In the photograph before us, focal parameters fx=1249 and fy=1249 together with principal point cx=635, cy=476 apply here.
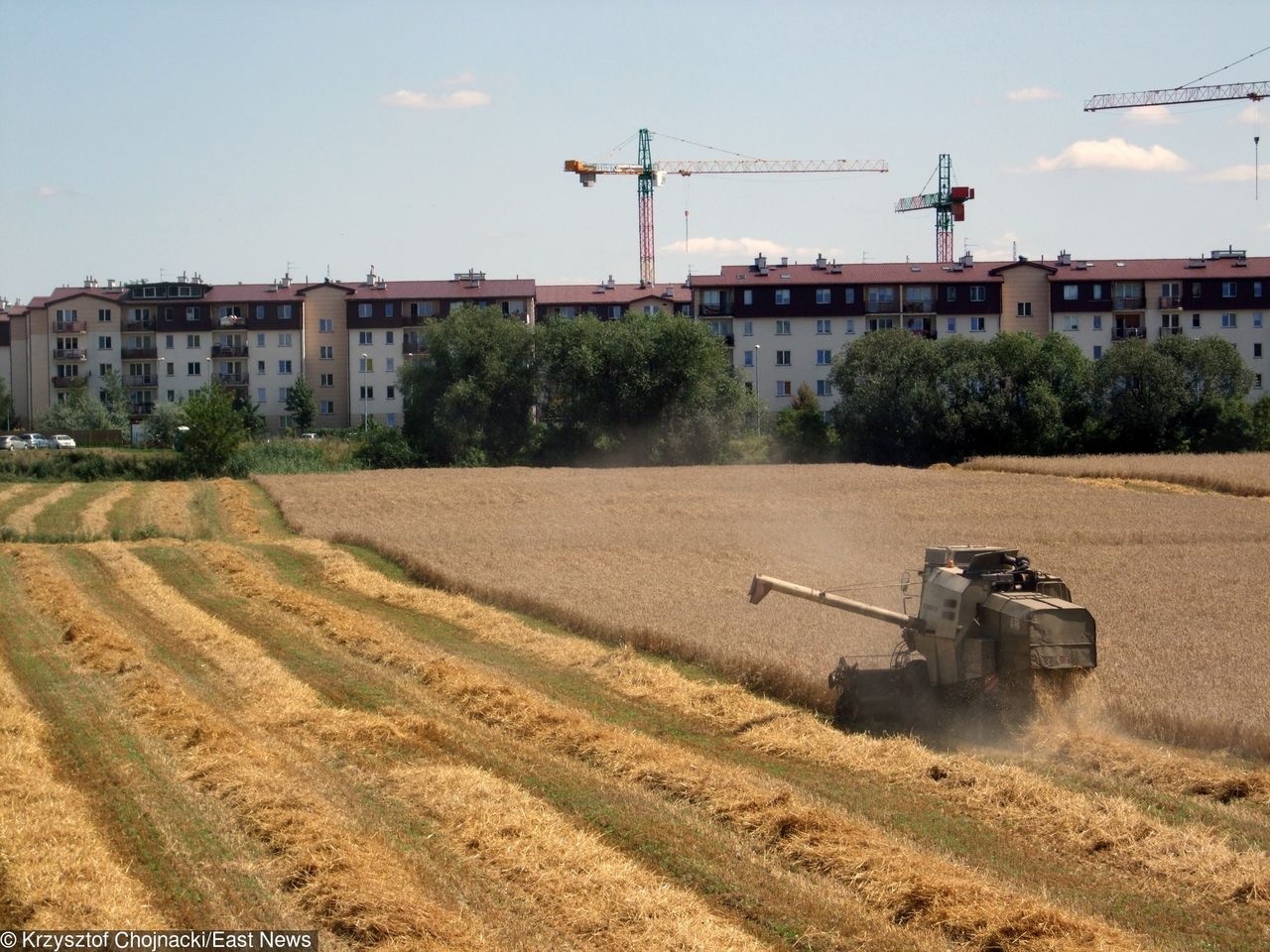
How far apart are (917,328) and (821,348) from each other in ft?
25.1

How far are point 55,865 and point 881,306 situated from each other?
9120 cm

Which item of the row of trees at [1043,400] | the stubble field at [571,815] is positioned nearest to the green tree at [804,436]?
the row of trees at [1043,400]

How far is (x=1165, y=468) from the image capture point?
59.5 meters

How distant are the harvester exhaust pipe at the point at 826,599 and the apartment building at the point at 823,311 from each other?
78.1 meters

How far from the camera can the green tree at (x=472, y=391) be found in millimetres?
82000

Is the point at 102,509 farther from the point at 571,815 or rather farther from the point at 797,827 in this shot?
the point at 797,827

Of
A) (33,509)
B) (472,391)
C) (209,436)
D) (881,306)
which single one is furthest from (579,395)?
(33,509)

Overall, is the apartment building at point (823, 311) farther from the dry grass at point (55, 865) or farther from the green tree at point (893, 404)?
the dry grass at point (55, 865)

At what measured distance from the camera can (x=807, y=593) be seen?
19.2 meters

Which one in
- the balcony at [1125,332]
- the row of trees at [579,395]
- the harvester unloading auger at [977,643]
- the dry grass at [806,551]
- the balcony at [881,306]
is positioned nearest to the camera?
the harvester unloading auger at [977,643]

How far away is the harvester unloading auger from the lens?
1551cm

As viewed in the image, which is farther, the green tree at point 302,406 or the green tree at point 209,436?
the green tree at point 302,406

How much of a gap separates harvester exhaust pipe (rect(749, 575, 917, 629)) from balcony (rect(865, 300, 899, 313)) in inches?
3172

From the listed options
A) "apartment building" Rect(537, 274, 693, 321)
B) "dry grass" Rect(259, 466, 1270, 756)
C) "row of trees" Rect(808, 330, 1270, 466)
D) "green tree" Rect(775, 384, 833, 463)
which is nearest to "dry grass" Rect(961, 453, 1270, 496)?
"dry grass" Rect(259, 466, 1270, 756)
